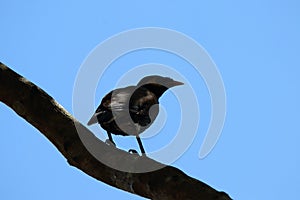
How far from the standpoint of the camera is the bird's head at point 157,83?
702 centimetres

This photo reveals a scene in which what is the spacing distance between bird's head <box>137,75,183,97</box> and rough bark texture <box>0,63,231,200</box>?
250cm

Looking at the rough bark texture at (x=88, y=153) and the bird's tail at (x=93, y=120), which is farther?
the bird's tail at (x=93, y=120)

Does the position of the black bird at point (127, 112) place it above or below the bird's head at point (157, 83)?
below

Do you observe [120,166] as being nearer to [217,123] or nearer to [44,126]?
[44,126]

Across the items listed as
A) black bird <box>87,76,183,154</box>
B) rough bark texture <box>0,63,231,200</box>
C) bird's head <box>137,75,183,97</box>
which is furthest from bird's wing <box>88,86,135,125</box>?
bird's head <box>137,75,183,97</box>

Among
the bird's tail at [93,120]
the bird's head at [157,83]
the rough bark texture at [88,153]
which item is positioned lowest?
the rough bark texture at [88,153]

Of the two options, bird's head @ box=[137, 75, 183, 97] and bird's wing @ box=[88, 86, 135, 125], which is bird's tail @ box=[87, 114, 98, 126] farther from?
bird's head @ box=[137, 75, 183, 97]

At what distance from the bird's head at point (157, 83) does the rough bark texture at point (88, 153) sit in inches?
98.2

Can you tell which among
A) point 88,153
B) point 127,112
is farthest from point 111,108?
point 88,153

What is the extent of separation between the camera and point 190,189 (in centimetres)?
339

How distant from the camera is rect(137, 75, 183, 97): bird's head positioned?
23.0 ft

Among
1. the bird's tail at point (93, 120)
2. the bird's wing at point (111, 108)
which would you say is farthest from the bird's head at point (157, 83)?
the bird's tail at point (93, 120)

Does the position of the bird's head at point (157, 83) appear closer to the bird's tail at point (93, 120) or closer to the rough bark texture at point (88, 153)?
the bird's tail at point (93, 120)

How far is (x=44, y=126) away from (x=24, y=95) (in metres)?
0.39
